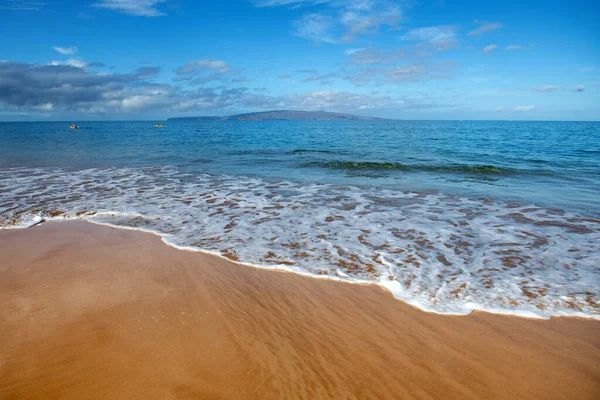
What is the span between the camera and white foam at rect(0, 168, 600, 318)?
4.37m

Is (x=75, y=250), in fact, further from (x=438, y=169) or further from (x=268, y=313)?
(x=438, y=169)

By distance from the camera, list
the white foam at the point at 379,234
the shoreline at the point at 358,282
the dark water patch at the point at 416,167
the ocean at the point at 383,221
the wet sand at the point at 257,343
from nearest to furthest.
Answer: the wet sand at the point at 257,343, the shoreline at the point at 358,282, the white foam at the point at 379,234, the ocean at the point at 383,221, the dark water patch at the point at 416,167

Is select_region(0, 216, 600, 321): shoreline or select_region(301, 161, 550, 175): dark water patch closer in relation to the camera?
select_region(0, 216, 600, 321): shoreline

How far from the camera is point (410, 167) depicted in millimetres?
16609

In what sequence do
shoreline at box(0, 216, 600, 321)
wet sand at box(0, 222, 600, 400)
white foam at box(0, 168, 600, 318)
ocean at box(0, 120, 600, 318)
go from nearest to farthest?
wet sand at box(0, 222, 600, 400)
shoreline at box(0, 216, 600, 321)
white foam at box(0, 168, 600, 318)
ocean at box(0, 120, 600, 318)

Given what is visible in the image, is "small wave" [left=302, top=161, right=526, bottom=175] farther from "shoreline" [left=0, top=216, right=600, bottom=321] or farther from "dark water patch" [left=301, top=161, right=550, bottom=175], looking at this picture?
"shoreline" [left=0, top=216, right=600, bottom=321]

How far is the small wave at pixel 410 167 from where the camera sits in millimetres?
15652

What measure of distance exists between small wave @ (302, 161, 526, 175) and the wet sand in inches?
509

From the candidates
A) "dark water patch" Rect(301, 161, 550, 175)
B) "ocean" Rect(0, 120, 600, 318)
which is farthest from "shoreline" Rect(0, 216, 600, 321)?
"dark water patch" Rect(301, 161, 550, 175)

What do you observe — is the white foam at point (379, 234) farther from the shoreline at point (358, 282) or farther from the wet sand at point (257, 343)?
the wet sand at point (257, 343)

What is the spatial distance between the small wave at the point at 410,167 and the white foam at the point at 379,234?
19.6 feet

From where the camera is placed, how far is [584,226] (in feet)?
23.4

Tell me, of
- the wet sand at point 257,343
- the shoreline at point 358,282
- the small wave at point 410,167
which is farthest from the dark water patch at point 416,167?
the wet sand at point 257,343

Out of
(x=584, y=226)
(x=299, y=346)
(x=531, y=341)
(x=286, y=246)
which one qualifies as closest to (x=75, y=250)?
(x=286, y=246)
